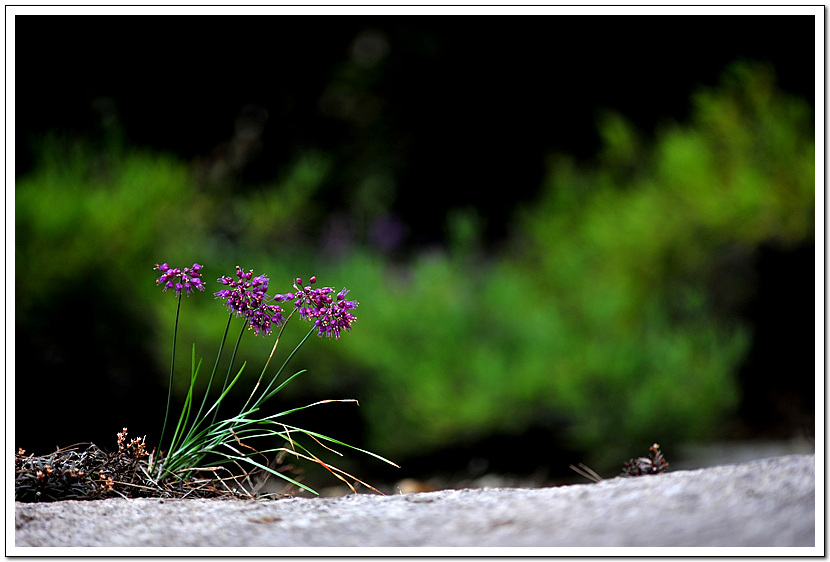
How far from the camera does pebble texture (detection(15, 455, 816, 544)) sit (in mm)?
722

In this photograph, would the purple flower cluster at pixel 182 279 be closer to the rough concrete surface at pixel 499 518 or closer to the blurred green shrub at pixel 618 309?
the rough concrete surface at pixel 499 518

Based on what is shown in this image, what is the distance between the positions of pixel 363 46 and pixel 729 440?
6.39 ft

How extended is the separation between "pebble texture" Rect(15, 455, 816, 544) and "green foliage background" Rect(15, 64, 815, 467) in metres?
1.20

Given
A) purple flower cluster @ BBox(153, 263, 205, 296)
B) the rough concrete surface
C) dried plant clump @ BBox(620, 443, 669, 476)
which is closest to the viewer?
the rough concrete surface

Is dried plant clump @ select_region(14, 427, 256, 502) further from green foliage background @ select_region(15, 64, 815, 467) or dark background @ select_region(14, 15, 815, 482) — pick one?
green foliage background @ select_region(15, 64, 815, 467)

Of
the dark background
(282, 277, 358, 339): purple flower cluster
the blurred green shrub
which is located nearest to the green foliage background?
the blurred green shrub

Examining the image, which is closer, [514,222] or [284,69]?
[284,69]

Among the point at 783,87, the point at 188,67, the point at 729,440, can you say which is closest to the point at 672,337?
the point at 729,440

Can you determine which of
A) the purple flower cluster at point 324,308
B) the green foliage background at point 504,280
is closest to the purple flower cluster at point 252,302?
the purple flower cluster at point 324,308

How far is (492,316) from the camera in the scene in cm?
226

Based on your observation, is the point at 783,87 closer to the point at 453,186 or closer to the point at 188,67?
the point at 453,186

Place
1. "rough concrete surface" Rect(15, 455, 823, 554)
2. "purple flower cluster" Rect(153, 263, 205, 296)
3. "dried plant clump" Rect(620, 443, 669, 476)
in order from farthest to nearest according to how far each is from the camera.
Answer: "dried plant clump" Rect(620, 443, 669, 476) < "purple flower cluster" Rect(153, 263, 205, 296) < "rough concrete surface" Rect(15, 455, 823, 554)

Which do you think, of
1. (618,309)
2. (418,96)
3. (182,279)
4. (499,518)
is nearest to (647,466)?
(499,518)

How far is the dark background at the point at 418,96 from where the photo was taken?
7.22 feet
